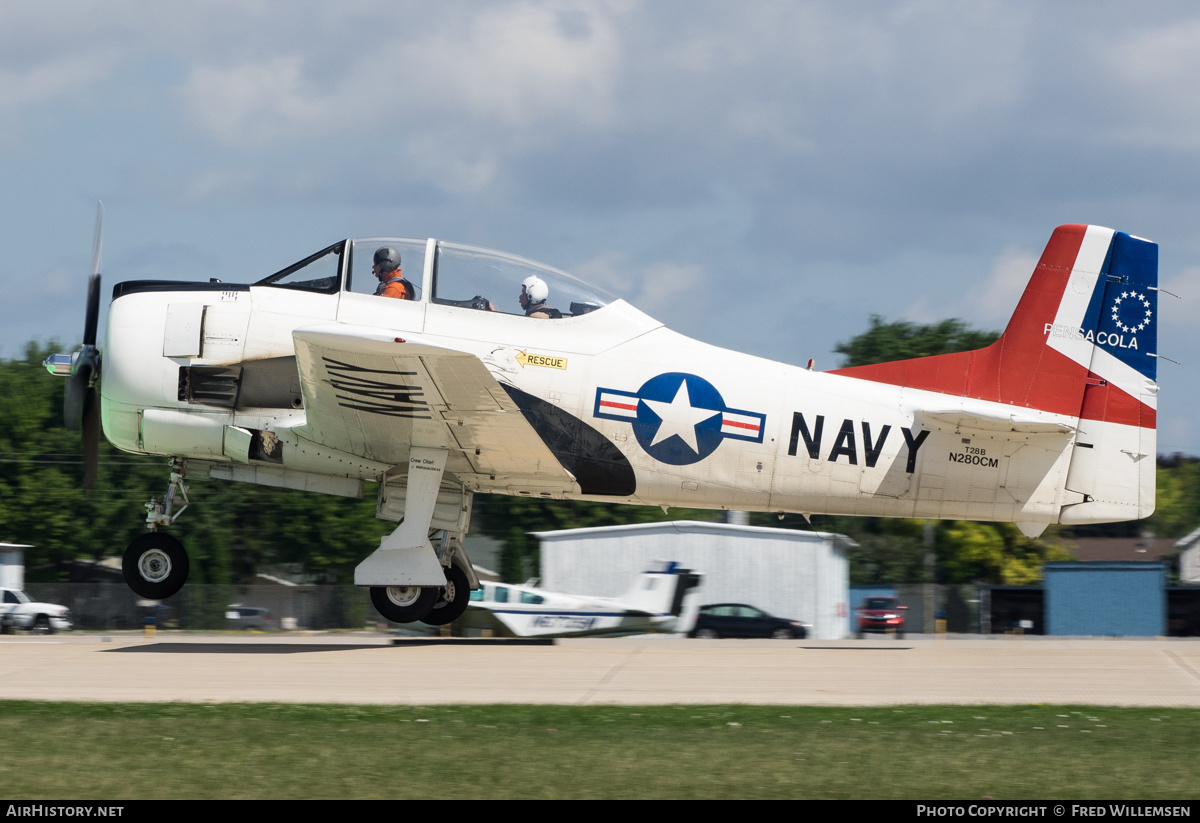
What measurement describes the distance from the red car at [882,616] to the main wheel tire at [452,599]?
70.2 ft

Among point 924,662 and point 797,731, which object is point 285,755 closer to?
point 797,731

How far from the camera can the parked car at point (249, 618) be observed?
34969mm

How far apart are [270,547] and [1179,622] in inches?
1280

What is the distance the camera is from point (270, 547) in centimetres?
4697

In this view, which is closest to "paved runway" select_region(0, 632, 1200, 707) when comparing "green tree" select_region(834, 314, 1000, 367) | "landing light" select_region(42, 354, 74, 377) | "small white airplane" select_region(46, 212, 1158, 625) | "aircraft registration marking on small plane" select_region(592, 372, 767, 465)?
"small white airplane" select_region(46, 212, 1158, 625)

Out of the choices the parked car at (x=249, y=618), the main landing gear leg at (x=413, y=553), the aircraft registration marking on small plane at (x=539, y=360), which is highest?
the aircraft registration marking on small plane at (x=539, y=360)

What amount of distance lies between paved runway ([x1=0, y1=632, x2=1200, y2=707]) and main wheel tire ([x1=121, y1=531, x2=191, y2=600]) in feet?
2.19

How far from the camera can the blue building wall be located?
29.3m

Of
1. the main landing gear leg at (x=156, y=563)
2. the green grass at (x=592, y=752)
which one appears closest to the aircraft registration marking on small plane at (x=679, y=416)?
the green grass at (x=592, y=752)

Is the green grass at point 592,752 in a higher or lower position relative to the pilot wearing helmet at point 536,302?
lower

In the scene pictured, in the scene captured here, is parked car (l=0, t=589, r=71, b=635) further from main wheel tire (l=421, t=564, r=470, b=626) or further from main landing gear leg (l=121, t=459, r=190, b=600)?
main wheel tire (l=421, t=564, r=470, b=626)

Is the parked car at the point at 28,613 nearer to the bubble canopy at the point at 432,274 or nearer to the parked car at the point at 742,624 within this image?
the parked car at the point at 742,624

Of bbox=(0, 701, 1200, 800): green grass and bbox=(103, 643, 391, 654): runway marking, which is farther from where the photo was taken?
bbox=(103, 643, 391, 654): runway marking
